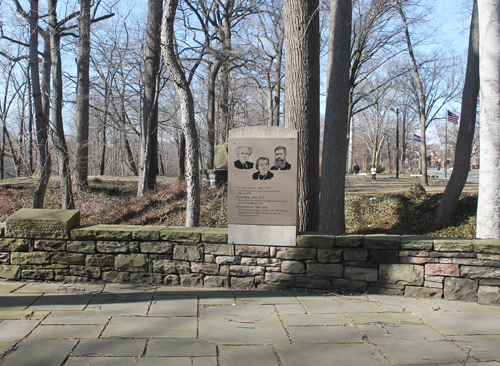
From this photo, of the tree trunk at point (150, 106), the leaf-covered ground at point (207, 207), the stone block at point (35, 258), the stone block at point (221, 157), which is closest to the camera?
the stone block at point (35, 258)

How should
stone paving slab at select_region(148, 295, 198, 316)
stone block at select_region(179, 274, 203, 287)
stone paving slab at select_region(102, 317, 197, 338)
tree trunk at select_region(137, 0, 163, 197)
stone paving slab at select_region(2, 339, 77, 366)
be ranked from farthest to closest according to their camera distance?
tree trunk at select_region(137, 0, 163, 197), stone block at select_region(179, 274, 203, 287), stone paving slab at select_region(148, 295, 198, 316), stone paving slab at select_region(102, 317, 197, 338), stone paving slab at select_region(2, 339, 77, 366)

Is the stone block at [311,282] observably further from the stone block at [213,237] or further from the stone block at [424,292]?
the stone block at [213,237]

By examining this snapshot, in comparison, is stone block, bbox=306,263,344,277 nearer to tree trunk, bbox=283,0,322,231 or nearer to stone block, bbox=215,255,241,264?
stone block, bbox=215,255,241,264

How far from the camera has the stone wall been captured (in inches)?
169

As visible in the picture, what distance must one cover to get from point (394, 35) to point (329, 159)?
12.6 meters

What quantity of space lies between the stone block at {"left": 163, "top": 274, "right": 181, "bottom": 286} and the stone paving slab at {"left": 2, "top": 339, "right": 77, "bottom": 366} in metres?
1.66

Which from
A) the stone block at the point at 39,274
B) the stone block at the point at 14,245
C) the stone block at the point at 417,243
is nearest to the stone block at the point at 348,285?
the stone block at the point at 417,243

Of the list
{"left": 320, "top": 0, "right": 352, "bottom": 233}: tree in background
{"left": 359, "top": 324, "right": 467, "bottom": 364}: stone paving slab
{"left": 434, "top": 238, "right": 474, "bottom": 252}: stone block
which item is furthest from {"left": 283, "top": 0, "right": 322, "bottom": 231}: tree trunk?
{"left": 359, "top": 324, "right": 467, "bottom": 364}: stone paving slab

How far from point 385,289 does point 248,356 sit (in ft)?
7.22

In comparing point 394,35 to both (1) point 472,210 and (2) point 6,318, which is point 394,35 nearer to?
(1) point 472,210

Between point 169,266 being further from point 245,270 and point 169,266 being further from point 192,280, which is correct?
point 245,270

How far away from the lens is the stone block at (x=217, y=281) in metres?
4.72

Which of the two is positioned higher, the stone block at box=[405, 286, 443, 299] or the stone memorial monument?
the stone memorial monument

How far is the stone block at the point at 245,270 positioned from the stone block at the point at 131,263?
1.07 metres
